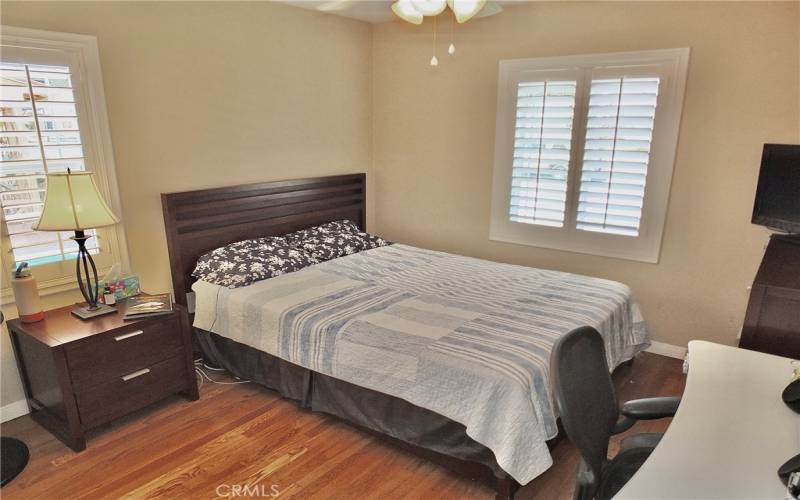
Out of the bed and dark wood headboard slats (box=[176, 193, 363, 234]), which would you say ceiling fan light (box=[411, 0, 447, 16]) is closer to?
the bed

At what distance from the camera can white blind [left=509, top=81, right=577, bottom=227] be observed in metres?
3.49

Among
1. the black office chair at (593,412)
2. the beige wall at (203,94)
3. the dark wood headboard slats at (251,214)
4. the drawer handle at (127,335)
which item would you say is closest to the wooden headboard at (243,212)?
the dark wood headboard slats at (251,214)

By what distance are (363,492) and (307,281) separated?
1.37 meters

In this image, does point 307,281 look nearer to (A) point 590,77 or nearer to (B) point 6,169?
(B) point 6,169

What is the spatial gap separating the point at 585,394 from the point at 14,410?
2899 millimetres

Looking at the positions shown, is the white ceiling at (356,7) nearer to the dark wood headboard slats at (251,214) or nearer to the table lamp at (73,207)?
the dark wood headboard slats at (251,214)

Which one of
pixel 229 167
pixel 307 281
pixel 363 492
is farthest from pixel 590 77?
pixel 363 492

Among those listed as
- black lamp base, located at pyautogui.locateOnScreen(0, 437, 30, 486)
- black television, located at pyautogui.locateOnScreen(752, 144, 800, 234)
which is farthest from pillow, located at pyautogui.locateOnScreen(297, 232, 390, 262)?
black television, located at pyautogui.locateOnScreen(752, 144, 800, 234)

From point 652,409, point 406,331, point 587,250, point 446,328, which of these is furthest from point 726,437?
point 587,250

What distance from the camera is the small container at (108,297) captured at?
8.63 feet

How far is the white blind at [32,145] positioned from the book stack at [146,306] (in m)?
0.48

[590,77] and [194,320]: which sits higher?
[590,77]

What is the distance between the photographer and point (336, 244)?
12.2 ft

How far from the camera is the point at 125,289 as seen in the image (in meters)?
2.73
